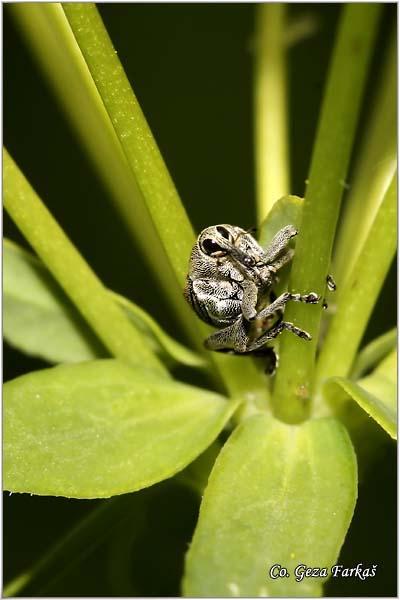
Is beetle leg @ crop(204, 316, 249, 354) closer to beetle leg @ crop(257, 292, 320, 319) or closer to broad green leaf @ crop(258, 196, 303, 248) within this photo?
beetle leg @ crop(257, 292, 320, 319)

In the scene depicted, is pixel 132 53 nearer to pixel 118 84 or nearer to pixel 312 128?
pixel 312 128

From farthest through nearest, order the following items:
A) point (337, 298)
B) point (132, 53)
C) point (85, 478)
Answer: point (132, 53) → point (337, 298) → point (85, 478)

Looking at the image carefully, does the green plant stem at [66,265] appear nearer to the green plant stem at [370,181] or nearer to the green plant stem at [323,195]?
the green plant stem at [323,195]

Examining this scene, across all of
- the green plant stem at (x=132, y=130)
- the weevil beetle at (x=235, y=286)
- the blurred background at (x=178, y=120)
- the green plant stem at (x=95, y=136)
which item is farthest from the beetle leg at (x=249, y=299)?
the blurred background at (x=178, y=120)

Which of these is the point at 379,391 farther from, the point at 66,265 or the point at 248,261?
the point at 66,265

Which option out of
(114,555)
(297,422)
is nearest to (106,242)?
(114,555)

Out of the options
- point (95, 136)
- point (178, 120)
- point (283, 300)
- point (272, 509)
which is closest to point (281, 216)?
point (283, 300)
